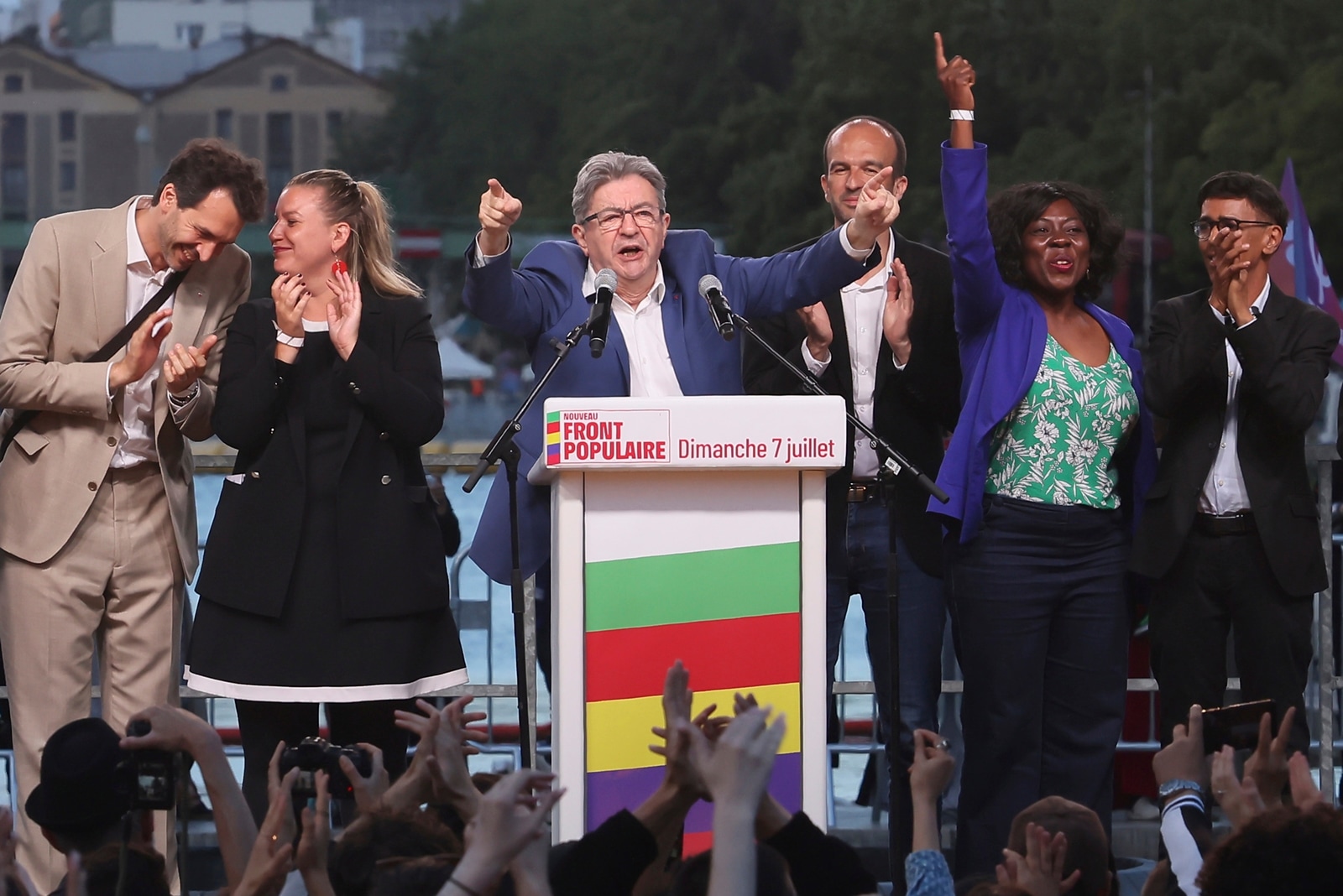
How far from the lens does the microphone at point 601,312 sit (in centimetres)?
347

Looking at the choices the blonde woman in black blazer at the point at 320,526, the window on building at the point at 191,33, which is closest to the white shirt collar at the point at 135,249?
the blonde woman in black blazer at the point at 320,526

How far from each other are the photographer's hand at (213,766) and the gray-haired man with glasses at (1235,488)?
216cm

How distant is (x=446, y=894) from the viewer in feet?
6.93

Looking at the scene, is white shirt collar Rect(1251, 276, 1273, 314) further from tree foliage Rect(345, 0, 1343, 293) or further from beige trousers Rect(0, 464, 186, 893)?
tree foliage Rect(345, 0, 1343, 293)

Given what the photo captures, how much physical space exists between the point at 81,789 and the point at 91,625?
1388 millimetres

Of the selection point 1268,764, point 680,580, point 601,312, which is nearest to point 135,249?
point 601,312

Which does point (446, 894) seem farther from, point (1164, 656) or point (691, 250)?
point (1164, 656)

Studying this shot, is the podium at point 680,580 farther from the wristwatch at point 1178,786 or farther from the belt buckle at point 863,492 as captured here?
the belt buckle at point 863,492

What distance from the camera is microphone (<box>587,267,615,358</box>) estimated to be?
3467mm

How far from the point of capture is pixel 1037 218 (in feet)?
14.2

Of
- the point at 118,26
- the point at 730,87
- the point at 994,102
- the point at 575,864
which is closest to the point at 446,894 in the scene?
the point at 575,864

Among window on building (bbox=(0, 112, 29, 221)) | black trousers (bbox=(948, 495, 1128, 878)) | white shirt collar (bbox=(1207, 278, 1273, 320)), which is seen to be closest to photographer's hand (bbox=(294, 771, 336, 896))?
black trousers (bbox=(948, 495, 1128, 878))

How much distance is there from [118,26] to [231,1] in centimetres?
332

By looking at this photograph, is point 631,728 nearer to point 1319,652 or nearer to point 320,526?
point 320,526
